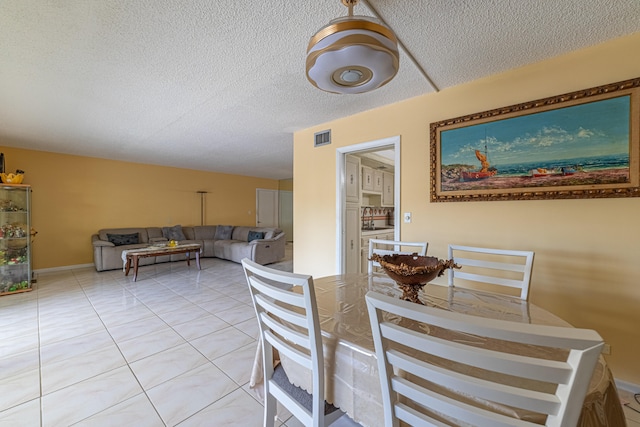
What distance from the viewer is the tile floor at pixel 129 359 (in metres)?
1.48

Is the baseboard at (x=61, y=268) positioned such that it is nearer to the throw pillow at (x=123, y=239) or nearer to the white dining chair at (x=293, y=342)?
the throw pillow at (x=123, y=239)

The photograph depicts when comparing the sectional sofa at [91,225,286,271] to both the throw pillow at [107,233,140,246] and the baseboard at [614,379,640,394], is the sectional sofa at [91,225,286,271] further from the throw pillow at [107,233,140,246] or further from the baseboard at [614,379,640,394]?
the baseboard at [614,379,640,394]

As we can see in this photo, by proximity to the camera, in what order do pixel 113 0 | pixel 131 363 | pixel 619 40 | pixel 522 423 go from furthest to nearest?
pixel 131 363 < pixel 619 40 < pixel 113 0 < pixel 522 423

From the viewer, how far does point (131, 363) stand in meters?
1.95

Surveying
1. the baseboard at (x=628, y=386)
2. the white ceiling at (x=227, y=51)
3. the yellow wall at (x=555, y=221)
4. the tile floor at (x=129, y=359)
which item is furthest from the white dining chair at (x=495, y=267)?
the white ceiling at (x=227, y=51)

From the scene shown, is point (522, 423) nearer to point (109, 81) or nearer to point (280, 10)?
point (280, 10)

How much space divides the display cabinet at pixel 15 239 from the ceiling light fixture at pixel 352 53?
16.7ft

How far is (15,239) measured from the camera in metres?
3.71

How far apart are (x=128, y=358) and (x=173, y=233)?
447cm

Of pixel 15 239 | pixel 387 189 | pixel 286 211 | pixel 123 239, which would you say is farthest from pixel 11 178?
pixel 286 211

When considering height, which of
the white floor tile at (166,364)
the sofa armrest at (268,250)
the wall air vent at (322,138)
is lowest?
the white floor tile at (166,364)

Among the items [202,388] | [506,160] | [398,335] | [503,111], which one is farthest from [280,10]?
[202,388]

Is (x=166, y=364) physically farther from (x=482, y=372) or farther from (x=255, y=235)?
(x=255, y=235)

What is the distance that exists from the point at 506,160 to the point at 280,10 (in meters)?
2.05
